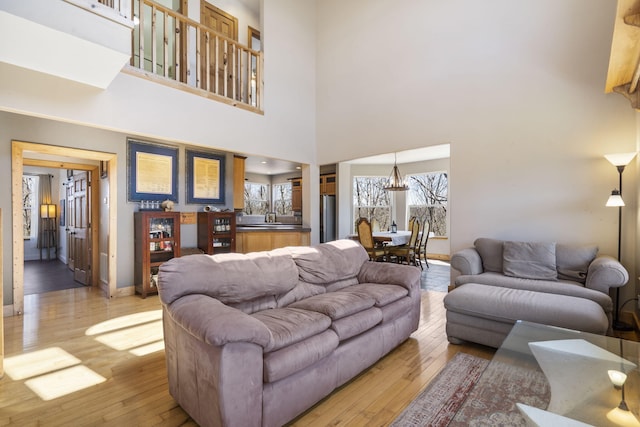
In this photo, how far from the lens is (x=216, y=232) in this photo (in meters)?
5.13

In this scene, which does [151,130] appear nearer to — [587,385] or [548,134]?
[587,385]

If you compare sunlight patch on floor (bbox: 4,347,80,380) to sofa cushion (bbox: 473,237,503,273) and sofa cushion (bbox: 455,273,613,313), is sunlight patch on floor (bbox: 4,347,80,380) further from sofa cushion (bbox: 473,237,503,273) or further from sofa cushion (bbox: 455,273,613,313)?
sofa cushion (bbox: 473,237,503,273)

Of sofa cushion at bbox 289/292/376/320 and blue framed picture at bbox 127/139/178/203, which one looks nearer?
sofa cushion at bbox 289/292/376/320

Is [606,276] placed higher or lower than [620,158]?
lower

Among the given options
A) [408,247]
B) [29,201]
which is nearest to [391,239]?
[408,247]

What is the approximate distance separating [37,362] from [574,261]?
5088 mm

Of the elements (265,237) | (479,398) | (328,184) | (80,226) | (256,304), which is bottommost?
(479,398)

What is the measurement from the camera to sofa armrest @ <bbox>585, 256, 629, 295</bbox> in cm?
270

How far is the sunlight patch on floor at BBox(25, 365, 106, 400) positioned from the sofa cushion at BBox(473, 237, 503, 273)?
3989 mm

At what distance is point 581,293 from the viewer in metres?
2.72

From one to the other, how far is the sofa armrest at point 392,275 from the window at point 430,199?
548cm

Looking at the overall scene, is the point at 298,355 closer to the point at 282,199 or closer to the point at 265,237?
the point at 265,237

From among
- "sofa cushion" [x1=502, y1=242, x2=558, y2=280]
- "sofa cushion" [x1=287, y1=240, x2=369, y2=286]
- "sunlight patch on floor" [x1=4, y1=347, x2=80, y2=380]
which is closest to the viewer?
"sunlight patch on floor" [x1=4, y1=347, x2=80, y2=380]

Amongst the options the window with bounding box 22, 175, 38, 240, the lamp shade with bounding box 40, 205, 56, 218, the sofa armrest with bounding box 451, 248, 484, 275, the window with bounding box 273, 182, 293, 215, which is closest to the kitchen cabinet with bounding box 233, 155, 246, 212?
the sofa armrest with bounding box 451, 248, 484, 275
